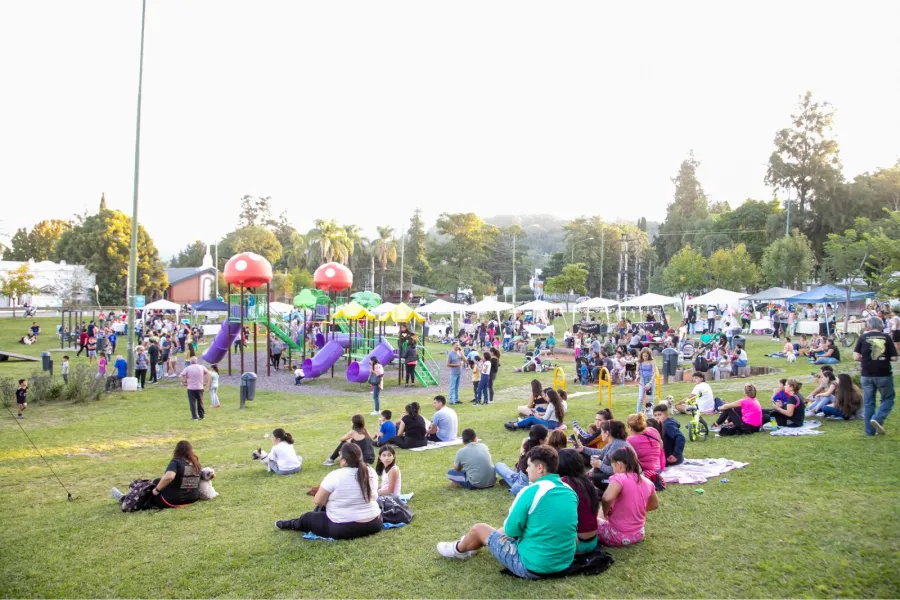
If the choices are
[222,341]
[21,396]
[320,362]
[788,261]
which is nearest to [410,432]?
[21,396]

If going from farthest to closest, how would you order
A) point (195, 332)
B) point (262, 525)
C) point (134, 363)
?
point (195, 332)
point (134, 363)
point (262, 525)

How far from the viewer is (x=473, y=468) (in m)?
7.88

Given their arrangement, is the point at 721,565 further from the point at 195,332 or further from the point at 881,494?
the point at 195,332

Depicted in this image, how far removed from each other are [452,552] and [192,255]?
106795mm

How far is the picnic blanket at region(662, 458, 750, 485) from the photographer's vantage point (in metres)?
7.88

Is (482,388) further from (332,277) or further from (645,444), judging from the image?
(332,277)

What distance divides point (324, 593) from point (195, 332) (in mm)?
33760

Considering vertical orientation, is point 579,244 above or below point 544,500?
above

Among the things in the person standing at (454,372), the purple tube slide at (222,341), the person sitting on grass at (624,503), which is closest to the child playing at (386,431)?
the person sitting on grass at (624,503)

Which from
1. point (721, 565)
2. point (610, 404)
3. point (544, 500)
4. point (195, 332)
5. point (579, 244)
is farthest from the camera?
point (579, 244)

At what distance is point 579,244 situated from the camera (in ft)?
276

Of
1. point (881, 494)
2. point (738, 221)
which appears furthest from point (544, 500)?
point (738, 221)

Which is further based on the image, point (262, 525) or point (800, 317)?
point (800, 317)

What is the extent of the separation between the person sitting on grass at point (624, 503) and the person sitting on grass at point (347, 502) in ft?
7.39
